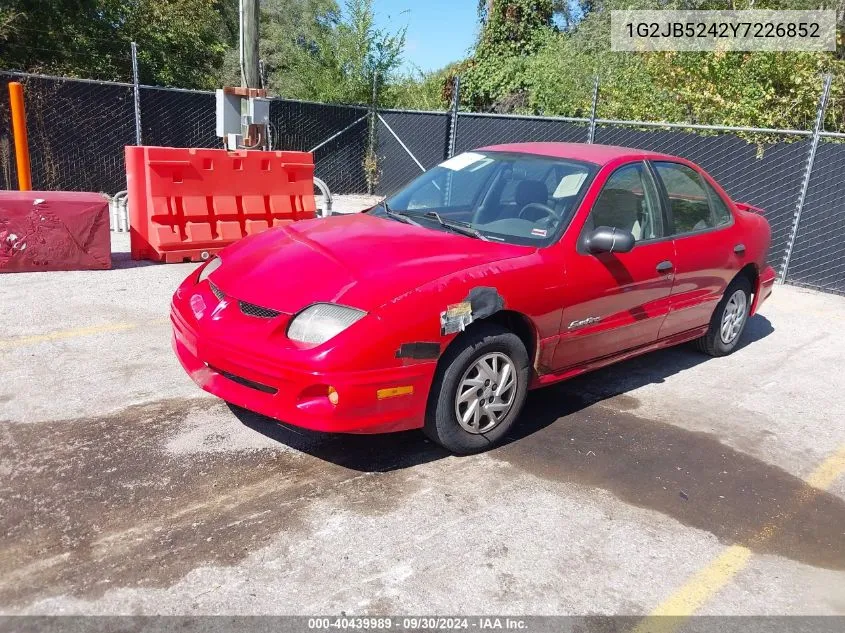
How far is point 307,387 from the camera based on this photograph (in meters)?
3.42

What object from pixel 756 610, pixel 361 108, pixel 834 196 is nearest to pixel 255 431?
pixel 756 610

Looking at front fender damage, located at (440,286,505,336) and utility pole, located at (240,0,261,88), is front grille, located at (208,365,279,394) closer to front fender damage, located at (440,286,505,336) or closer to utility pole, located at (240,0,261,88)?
front fender damage, located at (440,286,505,336)

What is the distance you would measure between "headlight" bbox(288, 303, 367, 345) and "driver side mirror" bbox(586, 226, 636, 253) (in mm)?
1631

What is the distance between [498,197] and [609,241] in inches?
32.9

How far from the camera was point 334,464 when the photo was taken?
3.83m

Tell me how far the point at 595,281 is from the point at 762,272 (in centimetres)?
265

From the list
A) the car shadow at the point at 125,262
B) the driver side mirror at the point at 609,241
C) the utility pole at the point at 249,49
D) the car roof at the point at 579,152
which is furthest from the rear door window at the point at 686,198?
the utility pole at the point at 249,49

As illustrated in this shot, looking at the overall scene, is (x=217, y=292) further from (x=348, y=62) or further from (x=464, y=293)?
(x=348, y=62)

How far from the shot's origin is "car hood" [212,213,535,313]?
3.61 metres

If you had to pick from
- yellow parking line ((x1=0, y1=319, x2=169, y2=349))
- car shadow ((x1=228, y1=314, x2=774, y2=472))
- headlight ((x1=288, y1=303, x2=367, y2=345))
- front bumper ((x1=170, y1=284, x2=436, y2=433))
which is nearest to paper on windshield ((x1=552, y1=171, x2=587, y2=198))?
car shadow ((x1=228, y1=314, x2=774, y2=472))

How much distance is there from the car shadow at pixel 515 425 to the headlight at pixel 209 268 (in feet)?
2.62

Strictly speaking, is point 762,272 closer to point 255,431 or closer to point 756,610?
point 756,610

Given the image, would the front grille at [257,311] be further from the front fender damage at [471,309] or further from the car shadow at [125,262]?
the car shadow at [125,262]

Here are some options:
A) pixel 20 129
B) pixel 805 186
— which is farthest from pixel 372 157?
pixel 805 186
